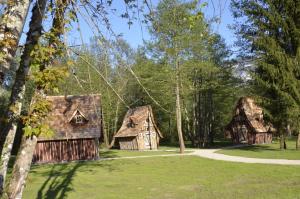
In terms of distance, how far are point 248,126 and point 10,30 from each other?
1908 inches

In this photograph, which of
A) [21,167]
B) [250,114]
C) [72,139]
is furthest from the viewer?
[250,114]

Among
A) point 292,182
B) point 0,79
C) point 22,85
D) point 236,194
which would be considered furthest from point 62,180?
point 0,79

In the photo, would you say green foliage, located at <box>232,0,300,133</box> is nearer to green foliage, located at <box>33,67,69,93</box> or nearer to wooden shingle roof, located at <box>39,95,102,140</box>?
wooden shingle roof, located at <box>39,95,102,140</box>

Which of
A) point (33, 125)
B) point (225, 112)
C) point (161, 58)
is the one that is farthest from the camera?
point (225, 112)

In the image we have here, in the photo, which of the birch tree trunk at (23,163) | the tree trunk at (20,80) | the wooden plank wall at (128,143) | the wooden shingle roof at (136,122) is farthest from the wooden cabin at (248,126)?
the tree trunk at (20,80)

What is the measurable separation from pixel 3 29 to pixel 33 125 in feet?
5.27

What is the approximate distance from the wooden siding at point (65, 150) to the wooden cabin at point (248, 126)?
23.3 m

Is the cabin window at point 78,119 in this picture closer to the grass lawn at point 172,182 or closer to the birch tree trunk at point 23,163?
the grass lawn at point 172,182

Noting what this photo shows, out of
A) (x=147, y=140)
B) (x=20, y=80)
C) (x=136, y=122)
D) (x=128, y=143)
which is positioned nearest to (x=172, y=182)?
(x=20, y=80)

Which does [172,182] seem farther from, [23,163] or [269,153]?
[269,153]

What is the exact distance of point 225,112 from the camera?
62094mm

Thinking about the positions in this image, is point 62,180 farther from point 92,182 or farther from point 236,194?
point 236,194

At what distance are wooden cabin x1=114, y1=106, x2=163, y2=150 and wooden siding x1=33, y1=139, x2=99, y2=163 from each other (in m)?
12.8

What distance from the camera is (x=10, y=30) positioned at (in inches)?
146
